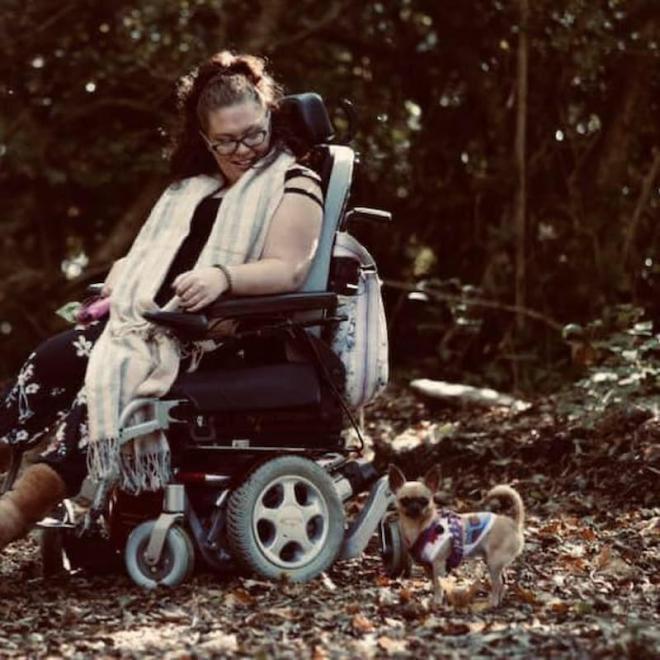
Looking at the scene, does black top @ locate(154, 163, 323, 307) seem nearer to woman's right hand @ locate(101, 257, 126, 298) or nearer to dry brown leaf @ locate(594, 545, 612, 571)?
woman's right hand @ locate(101, 257, 126, 298)

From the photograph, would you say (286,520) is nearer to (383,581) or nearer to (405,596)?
(383,581)

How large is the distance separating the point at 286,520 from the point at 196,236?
997 millimetres

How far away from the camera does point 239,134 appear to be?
517 cm

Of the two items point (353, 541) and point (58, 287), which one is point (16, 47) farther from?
point (353, 541)

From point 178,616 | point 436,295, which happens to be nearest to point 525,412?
point 436,295

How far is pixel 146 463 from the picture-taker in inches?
191

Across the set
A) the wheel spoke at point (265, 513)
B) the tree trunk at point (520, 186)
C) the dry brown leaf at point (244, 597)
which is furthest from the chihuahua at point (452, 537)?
the tree trunk at point (520, 186)

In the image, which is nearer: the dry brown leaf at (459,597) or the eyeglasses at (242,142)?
the dry brown leaf at (459,597)

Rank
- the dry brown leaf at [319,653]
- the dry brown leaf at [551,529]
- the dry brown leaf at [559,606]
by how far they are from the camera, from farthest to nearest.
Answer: the dry brown leaf at [551,529], the dry brown leaf at [559,606], the dry brown leaf at [319,653]

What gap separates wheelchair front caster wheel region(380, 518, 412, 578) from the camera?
501cm

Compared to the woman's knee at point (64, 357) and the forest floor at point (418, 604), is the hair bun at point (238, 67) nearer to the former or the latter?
the woman's knee at point (64, 357)

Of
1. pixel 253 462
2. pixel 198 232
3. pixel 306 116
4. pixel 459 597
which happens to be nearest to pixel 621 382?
pixel 306 116

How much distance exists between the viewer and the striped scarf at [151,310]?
4.82 m

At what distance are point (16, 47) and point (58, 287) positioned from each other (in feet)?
5.25
